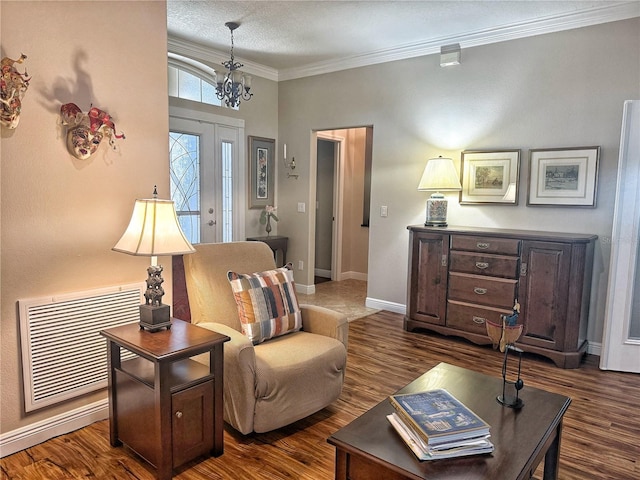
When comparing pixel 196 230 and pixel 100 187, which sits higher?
pixel 100 187

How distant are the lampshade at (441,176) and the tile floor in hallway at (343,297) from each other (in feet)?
5.07

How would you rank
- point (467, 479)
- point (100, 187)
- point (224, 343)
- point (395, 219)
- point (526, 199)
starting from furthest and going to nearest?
1. point (395, 219)
2. point (526, 199)
3. point (100, 187)
4. point (224, 343)
5. point (467, 479)

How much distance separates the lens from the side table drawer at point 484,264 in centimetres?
351

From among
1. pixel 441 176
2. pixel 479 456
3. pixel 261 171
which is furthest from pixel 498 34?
pixel 479 456

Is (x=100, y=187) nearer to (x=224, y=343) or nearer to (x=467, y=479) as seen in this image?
(x=224, y=343)

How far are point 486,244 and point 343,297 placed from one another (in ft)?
7.32

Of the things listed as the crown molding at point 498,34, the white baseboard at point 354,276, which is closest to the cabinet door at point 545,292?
the crown molding at point 498,34

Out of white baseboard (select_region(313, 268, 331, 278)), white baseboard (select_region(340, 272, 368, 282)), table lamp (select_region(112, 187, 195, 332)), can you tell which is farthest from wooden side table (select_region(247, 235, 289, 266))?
table lamp (select_region(112, 187, 195, 332))

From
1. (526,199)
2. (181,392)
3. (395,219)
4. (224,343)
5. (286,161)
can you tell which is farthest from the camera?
(286,161)

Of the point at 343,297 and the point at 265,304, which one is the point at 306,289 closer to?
the point at 343,297

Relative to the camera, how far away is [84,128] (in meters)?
2.21

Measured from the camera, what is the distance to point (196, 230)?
482cm

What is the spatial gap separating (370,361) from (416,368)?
1.14 ft

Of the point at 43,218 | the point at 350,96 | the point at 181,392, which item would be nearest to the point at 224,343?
the point at 181,392
